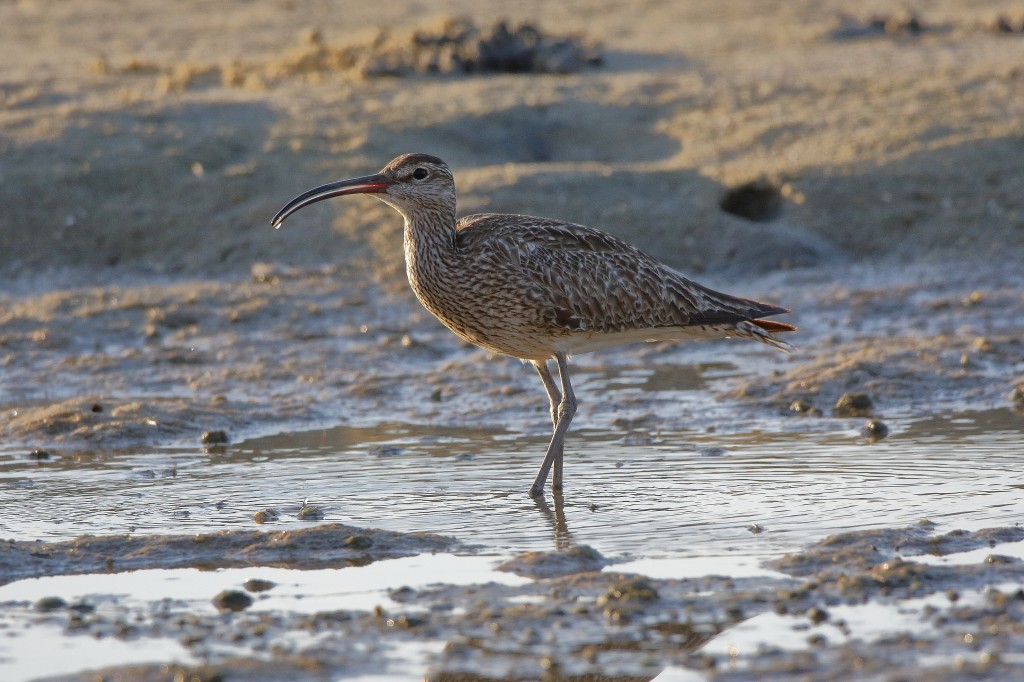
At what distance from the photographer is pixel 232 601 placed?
5.64m

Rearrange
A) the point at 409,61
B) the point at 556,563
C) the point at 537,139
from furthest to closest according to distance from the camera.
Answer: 1. the point at 409,61
2. the point at 537,139
3. the point at 556,563

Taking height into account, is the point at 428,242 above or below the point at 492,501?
above

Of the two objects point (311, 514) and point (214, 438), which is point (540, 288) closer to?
point (311, 514)

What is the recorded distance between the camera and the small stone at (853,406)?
8.91 m

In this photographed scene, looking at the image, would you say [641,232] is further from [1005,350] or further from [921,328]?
[1005,350]

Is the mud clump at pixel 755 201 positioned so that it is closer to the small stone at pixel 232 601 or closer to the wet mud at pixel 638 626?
the wet mud at pixel 638 626

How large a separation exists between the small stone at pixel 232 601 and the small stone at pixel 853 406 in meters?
4.34

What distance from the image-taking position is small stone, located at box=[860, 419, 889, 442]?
27.3 ft

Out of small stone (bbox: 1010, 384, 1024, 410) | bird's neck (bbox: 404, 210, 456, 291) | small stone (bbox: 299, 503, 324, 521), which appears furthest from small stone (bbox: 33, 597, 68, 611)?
small stone (bbox: 1010, 384, 1024, 410)

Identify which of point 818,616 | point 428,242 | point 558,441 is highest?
point 428,242

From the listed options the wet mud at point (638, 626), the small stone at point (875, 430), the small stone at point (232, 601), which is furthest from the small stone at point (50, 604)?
the small stone at point (875, 430)

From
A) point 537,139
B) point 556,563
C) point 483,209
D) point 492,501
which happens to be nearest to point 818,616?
point 556,563

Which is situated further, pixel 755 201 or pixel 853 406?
pixel 755 201

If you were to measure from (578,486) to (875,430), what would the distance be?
1863 mm
